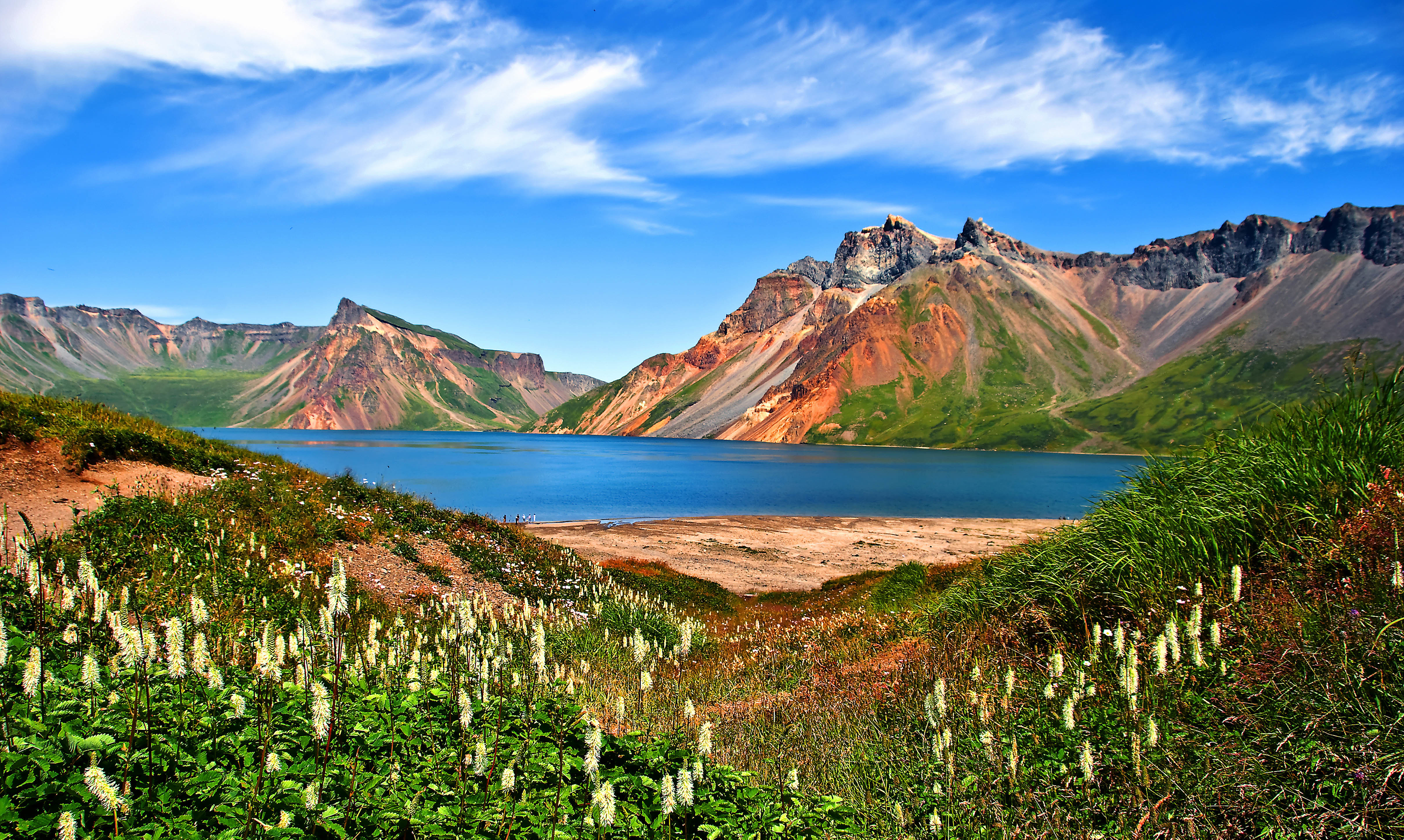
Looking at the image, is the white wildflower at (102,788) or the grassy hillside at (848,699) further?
the grassy hillside at (848,699)

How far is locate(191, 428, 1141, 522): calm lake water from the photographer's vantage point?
226 feet

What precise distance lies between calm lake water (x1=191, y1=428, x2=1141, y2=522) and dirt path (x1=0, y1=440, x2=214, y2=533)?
980 cm

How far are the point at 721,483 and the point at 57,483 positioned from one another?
286 feet

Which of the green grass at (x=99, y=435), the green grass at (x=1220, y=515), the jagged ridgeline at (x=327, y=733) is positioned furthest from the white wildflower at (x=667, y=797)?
the green grass at (x=99, y=435)

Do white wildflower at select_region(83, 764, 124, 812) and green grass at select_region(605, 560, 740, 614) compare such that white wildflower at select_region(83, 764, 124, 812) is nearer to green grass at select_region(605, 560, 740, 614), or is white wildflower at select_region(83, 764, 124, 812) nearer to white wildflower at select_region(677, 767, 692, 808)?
white wildflower at select_region(677, 767, 692, 808)

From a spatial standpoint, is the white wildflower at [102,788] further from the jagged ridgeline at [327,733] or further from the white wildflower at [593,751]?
the white wildflower at [593,751]

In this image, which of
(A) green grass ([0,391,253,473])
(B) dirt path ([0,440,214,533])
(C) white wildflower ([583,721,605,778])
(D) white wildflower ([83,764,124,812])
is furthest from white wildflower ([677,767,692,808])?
(A) green grass ([0,391,253,473])

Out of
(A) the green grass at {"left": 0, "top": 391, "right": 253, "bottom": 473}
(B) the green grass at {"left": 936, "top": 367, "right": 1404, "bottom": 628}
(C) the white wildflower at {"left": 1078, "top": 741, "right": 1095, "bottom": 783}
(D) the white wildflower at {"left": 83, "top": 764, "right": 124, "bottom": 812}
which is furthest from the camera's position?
(A) the green grass at {"left": 0, "top": 391, "right": 253, "bottom": 473}

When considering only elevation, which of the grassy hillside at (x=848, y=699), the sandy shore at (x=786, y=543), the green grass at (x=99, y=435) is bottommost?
the sandy shore at (x=786, y=543)

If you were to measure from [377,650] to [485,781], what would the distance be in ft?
9.45

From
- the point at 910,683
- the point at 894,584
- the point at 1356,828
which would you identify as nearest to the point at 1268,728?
the point at 1356,828

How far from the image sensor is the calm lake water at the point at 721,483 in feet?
226

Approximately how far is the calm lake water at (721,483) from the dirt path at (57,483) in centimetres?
980

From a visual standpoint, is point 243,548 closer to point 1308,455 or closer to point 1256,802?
point 1256,802
